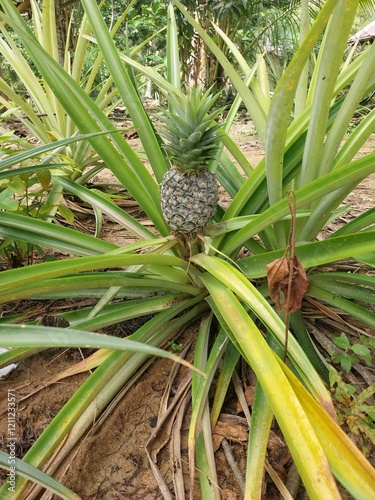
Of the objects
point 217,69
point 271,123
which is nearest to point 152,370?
point 271,123

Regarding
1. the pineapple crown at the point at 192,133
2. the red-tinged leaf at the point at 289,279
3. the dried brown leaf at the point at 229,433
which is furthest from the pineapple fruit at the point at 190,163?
the dried brown leaf at the point at 229,433

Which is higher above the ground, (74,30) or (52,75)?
(74,30)

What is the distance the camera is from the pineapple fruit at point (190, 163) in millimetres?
866

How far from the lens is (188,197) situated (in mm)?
892

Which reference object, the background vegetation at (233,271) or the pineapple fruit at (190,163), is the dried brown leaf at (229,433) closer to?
the background vegetation at (233,271)

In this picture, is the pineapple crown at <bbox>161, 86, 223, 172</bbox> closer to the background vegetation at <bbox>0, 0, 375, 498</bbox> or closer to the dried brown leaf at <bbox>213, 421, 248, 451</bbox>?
the background vegetation at <bbox>0, 0, 375, 498</bbox>

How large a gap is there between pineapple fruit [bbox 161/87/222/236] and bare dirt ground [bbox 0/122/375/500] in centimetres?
36

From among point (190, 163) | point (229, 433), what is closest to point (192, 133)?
point (190, 163)

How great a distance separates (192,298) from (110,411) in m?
0.34

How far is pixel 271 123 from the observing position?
29.6 inches

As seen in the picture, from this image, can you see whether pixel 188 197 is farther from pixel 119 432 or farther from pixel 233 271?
pixel 119 432

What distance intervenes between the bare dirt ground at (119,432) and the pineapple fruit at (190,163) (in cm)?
36

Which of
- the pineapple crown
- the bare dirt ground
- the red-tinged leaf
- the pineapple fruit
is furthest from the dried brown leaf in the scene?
the pineapple crown

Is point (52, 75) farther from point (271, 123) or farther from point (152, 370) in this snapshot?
point (152, 370)
